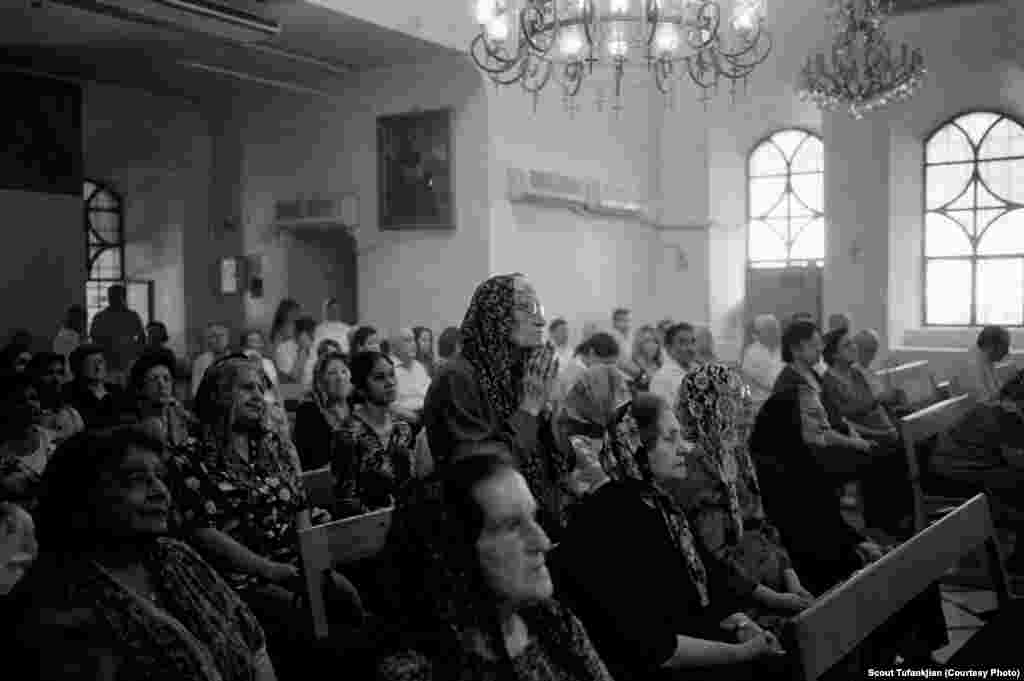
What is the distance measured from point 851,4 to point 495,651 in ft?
31.9

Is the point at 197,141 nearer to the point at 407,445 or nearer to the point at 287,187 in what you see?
the point at 287,187

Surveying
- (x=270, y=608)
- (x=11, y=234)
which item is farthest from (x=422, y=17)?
(x=270, y=608)

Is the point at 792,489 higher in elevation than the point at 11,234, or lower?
lower

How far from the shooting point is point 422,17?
10266 mm

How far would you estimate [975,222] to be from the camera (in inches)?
517

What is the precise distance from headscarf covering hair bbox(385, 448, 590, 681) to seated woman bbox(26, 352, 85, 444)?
137 inches

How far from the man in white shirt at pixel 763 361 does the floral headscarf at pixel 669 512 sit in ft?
19.1

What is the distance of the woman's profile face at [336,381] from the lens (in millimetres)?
5305

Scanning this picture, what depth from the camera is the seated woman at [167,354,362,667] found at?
3.52 meters

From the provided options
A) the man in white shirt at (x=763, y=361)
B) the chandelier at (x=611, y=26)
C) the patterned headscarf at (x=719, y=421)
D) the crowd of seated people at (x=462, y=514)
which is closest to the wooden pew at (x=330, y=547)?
the crowd of seated people at (x=462, y=514)

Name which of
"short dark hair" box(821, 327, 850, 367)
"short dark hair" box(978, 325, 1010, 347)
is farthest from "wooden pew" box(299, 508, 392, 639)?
"short dark hair" box(978, 325, 1010, 347)

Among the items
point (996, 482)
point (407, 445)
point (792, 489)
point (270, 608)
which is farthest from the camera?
point (996, 482)

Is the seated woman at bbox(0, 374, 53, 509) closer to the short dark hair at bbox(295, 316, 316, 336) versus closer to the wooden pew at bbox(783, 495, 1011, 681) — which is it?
the wooden pew at bbox(783, 495, 1011, 681)

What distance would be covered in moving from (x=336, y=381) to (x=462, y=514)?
340 cm
